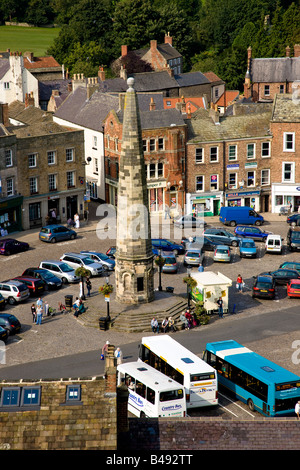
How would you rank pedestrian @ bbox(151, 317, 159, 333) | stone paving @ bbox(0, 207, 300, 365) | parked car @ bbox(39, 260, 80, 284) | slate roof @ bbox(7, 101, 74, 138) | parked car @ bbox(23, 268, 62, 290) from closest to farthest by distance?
stone paving @ bbox(0, 207, 300, 365) → pedestrian @ bbox(151, 317, 159, 333) → parked car @ bbox(23, 268, 62, 290) → parked car @ bbox(39, 260, 80, 284) → slate roof @ bbox(7, 101, 74, 138)

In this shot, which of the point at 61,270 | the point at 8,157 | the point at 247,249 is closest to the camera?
the point at 61,270

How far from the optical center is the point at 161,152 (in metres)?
85.8

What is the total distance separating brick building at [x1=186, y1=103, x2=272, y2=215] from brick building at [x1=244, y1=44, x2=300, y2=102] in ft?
102

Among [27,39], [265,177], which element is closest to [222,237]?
[265,177]

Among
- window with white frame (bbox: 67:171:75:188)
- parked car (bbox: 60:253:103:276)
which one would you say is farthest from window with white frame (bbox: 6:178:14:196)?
parked car (bbox: 60:253:103:276)

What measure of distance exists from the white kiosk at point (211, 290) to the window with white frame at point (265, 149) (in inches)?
1146

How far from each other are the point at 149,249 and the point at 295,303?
38.5ft

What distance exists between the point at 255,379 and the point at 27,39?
13967 centimetres

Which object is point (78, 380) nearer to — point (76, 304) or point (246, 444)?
point (246, 444)

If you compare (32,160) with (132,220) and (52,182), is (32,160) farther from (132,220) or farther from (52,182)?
(132,220)

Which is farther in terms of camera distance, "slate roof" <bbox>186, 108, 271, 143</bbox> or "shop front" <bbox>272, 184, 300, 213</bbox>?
"shop front" <bbox>272, 184, 300, 213</bbox>

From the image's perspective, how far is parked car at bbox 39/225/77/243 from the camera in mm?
77812

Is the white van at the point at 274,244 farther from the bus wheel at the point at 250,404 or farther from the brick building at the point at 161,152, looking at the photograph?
the bus wheel at the point at 250,404

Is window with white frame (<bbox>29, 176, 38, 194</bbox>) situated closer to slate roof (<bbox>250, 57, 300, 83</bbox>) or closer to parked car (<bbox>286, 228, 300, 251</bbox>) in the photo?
parked car (<bbox>286, 228, 300, 251</bbox>)
